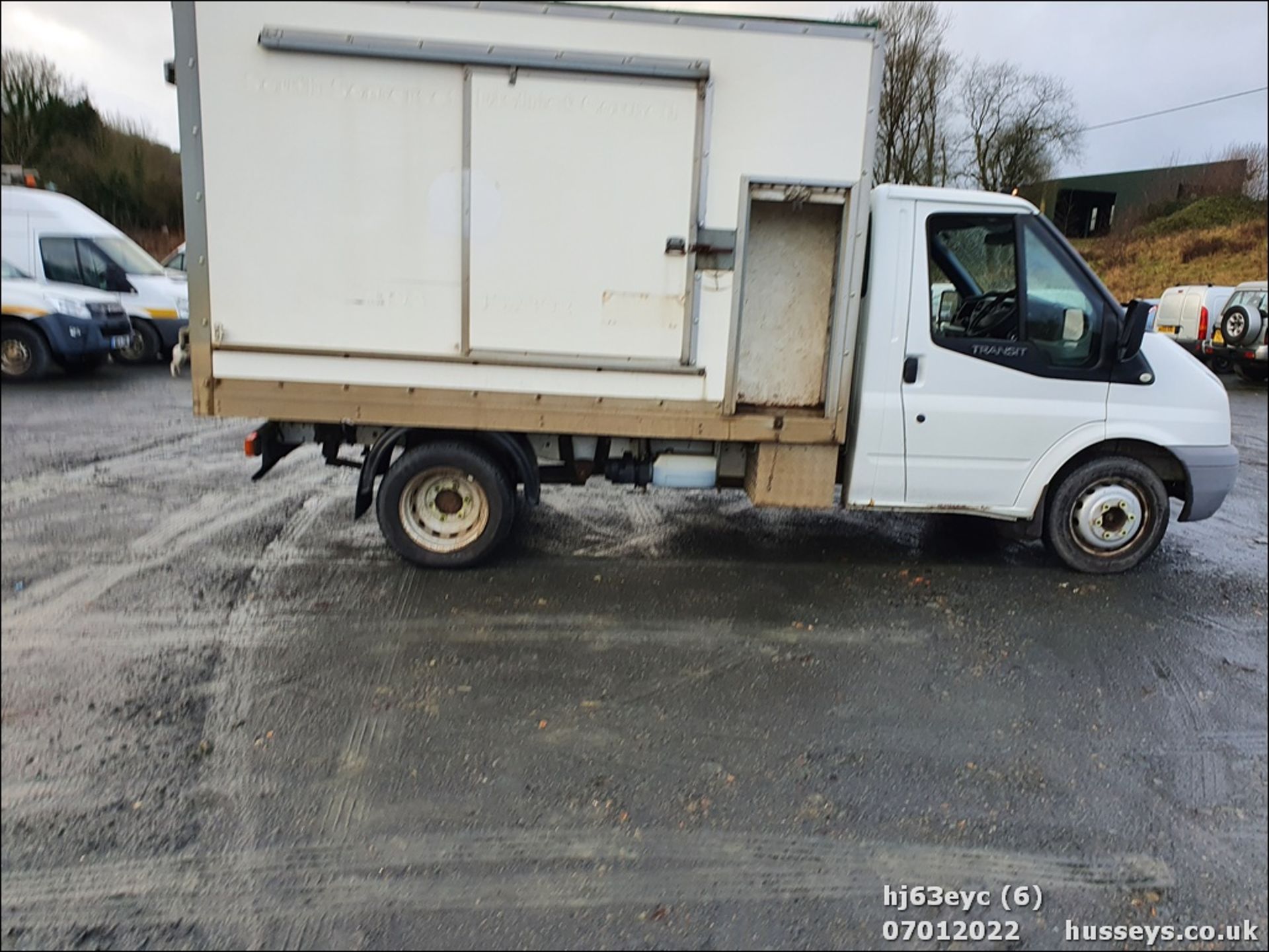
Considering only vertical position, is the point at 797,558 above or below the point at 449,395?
below

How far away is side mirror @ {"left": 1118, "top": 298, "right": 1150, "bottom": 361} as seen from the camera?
439cm

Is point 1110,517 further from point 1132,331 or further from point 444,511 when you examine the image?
point 444,511

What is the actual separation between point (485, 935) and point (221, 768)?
1.30 metres

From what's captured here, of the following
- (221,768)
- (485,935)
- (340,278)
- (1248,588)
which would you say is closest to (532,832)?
(485,935)

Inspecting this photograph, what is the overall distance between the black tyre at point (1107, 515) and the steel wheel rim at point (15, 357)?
5757 millimetres

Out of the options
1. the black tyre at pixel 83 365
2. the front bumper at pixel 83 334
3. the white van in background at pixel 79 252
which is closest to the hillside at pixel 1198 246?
the white van in background at pixel 79 252

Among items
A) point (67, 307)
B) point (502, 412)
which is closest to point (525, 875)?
point (502, 412)

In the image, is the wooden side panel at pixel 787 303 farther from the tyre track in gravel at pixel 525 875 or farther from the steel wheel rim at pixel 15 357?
the steel wheel rim at pixel 15 357

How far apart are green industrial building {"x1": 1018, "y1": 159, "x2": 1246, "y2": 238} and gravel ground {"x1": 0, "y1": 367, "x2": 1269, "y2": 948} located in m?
2.09

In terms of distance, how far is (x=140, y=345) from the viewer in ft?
20.1

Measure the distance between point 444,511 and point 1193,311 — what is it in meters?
3.88

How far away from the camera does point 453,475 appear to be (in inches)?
194

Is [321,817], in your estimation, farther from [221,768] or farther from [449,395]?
[449,395]

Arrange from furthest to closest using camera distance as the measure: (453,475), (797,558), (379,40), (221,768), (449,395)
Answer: (797,558) < (453,475) < (449,395) < (379,40) < (221,768)
